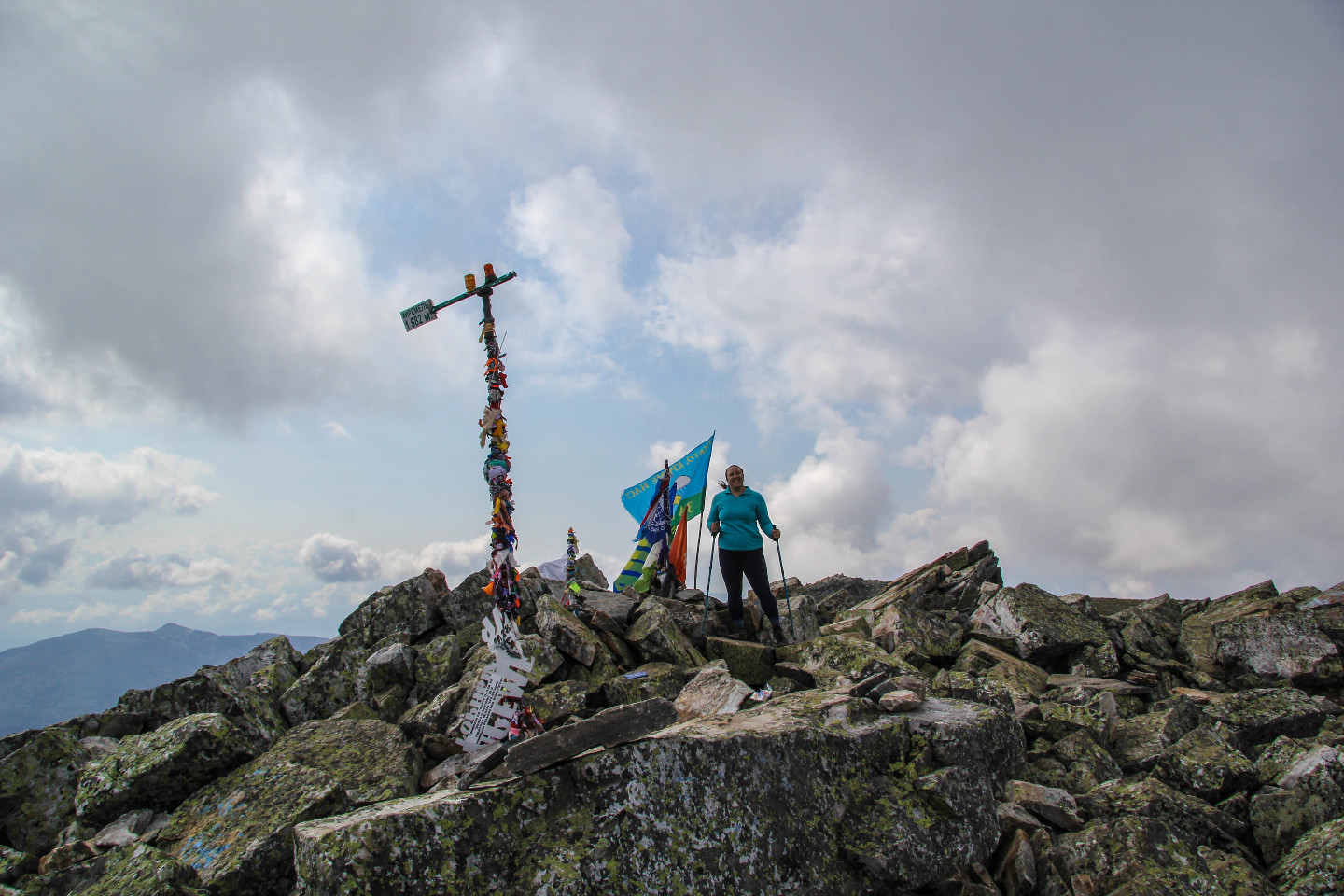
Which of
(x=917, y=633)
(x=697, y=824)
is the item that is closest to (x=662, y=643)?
(x=917, y=633)

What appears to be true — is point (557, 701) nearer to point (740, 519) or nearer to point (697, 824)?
point (697, 824)

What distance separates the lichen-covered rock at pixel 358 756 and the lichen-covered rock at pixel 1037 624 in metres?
10.2

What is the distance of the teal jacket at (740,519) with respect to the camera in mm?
13148

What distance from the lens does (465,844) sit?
14.6 ft

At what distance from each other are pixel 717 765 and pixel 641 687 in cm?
423

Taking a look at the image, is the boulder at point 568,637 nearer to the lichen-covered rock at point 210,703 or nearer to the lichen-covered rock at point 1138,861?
the lichen-covered rock at point 210,703

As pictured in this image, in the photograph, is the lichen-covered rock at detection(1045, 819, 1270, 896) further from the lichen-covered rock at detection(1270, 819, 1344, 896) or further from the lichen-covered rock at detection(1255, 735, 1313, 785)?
Result: the lichen-covered rock at detection(1255, 735, 1313, 785)

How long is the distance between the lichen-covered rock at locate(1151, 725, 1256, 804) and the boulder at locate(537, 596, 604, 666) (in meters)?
7.36

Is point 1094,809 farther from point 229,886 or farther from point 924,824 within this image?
point 229,886

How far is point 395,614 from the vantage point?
38.6 feet

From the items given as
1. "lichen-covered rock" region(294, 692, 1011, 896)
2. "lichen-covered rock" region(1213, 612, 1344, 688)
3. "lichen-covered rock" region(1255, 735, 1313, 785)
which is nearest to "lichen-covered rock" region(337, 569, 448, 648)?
"lichen-covered rock" region(294, 692, 1011, 896)

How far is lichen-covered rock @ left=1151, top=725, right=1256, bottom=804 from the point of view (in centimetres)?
713

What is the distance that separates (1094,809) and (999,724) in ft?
4.15

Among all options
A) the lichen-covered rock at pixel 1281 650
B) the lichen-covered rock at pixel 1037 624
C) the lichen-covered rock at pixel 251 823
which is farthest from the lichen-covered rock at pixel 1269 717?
the lichen-covered rock at pixel 251 823
